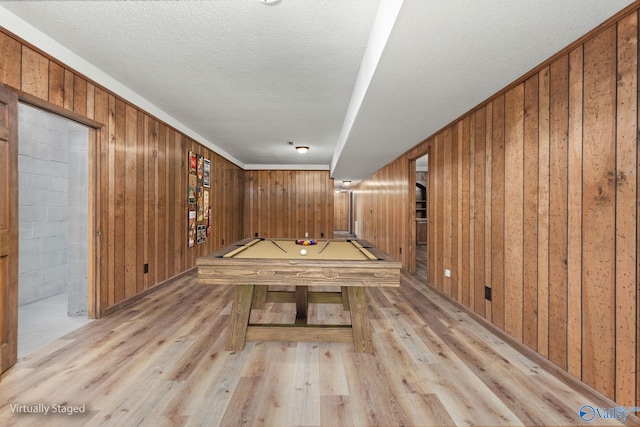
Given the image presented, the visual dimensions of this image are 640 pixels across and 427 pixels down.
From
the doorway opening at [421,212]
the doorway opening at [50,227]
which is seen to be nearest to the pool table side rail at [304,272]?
the doorway opening at [50,227]

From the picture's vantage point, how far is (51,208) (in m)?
3.47

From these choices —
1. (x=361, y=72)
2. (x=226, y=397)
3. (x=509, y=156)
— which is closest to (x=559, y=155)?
(x=509, y=156)

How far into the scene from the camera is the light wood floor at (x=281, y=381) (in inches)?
57.9

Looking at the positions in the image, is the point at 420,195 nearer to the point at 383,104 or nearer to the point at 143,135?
the point at 383,104

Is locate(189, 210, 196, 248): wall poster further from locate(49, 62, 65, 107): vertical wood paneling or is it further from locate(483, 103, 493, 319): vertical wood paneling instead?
locate(483, 103, 493, 319): vertical wood paneling

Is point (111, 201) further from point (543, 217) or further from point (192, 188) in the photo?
point (543, 217)

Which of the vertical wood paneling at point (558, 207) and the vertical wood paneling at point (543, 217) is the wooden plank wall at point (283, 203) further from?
the vertical wood paneling at point (558, 207)

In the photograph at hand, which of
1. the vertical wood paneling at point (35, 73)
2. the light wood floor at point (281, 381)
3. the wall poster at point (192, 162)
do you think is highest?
the vertical wood paneling at point (35, 73)

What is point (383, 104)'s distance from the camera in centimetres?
260

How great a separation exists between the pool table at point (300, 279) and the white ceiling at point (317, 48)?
142 centimetres

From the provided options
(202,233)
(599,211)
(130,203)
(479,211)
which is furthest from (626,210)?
(202,233)

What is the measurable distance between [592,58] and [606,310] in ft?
4.86

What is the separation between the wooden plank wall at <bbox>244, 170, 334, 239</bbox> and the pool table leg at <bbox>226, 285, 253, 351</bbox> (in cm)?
597

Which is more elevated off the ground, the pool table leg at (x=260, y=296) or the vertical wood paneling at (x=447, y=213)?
the vertical wood paneling at (x=447, y=213)
